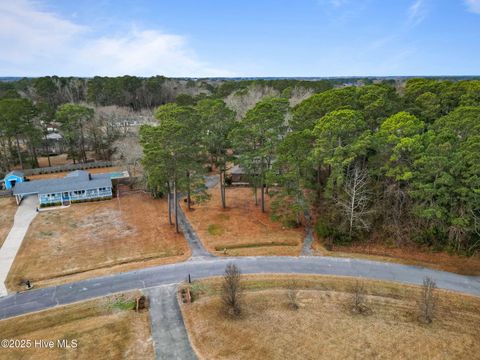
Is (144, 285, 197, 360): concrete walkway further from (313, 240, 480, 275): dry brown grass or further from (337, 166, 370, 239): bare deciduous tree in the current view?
(337, 166, 370, 239): bare deciduous tree

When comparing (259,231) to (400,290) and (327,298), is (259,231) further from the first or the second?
(400,290)

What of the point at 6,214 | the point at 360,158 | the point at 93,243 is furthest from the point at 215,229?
the point at 6,214

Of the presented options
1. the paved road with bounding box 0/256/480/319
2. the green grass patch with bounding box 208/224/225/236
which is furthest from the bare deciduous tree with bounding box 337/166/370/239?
the green grass patch with bounding box 208/224/225/236

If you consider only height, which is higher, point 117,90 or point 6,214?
point 117,90

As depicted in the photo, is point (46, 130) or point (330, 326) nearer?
point (330, 326)

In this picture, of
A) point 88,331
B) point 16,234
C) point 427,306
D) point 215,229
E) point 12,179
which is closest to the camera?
point 88,331

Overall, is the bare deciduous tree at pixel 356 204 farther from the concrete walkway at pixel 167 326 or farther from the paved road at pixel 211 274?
the concrete walkway at pixel 167 326

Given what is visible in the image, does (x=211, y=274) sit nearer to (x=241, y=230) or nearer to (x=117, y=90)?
(x=241, y=230)
